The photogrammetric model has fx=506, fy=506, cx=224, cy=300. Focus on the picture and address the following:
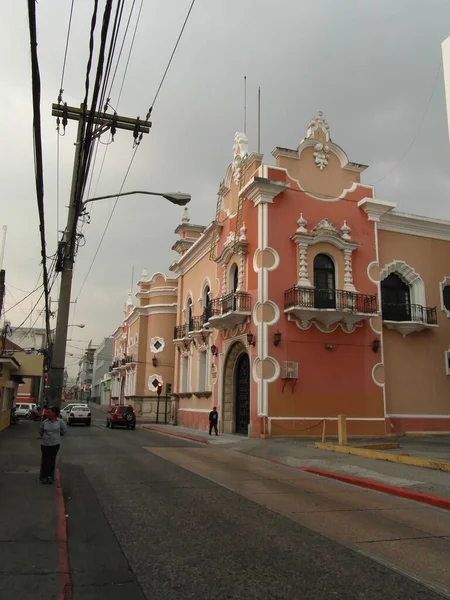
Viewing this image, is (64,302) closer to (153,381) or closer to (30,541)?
(30,541)

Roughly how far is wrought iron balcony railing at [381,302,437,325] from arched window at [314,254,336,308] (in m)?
3.36

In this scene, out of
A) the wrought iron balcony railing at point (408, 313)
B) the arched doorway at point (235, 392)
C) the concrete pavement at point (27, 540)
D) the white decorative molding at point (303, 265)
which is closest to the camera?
the concrete pavement at point (27, 540)

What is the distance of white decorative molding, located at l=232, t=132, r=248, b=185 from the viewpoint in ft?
84.6

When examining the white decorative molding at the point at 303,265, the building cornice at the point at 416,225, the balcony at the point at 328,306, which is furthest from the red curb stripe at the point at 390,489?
the building cornice at the point at 416,225

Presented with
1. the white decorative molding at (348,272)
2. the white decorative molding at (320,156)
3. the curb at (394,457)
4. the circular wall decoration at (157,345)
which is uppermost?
the white decorative molding at (320,156)

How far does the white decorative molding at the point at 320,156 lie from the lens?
2448 cm

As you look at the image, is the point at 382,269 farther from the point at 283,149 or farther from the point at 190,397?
the point at 190,397

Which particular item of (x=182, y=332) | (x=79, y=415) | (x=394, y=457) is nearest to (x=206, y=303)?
(x=182, y=332)

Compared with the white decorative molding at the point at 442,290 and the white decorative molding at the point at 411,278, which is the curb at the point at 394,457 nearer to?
the white decorative molding at the point at 411,278

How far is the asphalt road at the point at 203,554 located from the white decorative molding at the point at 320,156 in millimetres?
18722

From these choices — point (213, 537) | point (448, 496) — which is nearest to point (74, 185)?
point (213, 537)

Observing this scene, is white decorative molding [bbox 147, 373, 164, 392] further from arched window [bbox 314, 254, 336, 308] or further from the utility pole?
the utility pole

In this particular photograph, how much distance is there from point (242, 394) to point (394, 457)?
1148cm

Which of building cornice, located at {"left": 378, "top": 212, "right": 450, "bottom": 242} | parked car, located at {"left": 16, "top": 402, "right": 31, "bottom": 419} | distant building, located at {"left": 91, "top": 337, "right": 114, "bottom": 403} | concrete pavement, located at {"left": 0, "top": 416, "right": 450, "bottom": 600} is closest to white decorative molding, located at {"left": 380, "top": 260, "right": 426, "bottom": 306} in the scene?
building cornice, located at {"left": 378, "top": 212, "right": 450, "bottom": 242}
